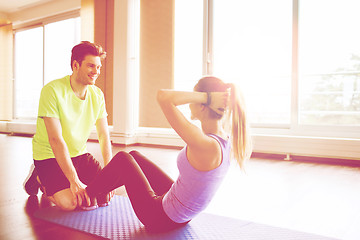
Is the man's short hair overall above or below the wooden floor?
above

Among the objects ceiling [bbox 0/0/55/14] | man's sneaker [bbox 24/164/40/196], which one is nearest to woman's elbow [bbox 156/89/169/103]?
man's sneaker [bbox 24/164/40/196]

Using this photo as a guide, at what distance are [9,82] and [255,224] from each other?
7342 mm

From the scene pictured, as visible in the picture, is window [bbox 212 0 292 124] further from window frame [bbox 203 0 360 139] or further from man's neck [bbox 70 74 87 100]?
man's neck [bbox 70 74 87 100]

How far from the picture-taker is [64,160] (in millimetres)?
1564

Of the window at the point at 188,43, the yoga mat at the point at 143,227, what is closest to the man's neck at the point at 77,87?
the yoga mat at the point at 143,227

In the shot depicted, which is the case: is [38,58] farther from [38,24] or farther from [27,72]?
[38,24]

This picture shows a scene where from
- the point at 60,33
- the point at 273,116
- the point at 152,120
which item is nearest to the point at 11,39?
the point at 60,33

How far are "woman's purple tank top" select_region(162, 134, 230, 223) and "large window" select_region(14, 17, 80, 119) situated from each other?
563 centimetres

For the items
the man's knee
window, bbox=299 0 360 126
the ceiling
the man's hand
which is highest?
the ceiling

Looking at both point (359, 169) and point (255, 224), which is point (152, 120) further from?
point (255, 224)

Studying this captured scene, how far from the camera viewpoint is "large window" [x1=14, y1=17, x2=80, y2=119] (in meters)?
6.54

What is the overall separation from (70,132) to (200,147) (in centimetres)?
100

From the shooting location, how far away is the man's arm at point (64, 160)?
1550 millimetres

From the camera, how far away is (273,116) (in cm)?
552
